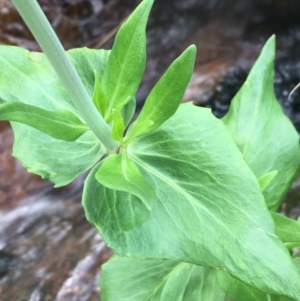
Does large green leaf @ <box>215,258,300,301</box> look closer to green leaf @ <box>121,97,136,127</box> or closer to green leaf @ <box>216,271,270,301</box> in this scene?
green leaf @ <box>216,271,270,301</box>

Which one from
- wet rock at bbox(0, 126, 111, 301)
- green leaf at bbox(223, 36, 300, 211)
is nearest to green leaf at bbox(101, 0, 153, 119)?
green leaf at bbox(223, 36, 300, 211)

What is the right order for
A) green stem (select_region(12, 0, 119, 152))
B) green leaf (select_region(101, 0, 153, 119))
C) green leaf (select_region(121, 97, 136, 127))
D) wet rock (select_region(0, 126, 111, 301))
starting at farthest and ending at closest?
wet rock (select_region(0, 126, 111, 301)) → green leaf (select_region(121, 97, 136, 127)) → green leaf (select_region(101, 0, 153, 119)) → green stem (select_region(12, 0, 119, 152))

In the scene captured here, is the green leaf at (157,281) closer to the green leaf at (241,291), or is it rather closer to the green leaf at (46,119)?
the green leaf at (241,291)

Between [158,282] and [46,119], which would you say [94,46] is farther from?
[46,119]

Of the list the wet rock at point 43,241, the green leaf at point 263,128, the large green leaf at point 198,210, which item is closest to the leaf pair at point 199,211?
the large green leaf at point 198,210

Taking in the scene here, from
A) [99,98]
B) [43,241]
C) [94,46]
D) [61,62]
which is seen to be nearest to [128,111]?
[99,98]

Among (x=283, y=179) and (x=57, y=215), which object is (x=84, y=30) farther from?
(x=283, y=179)
